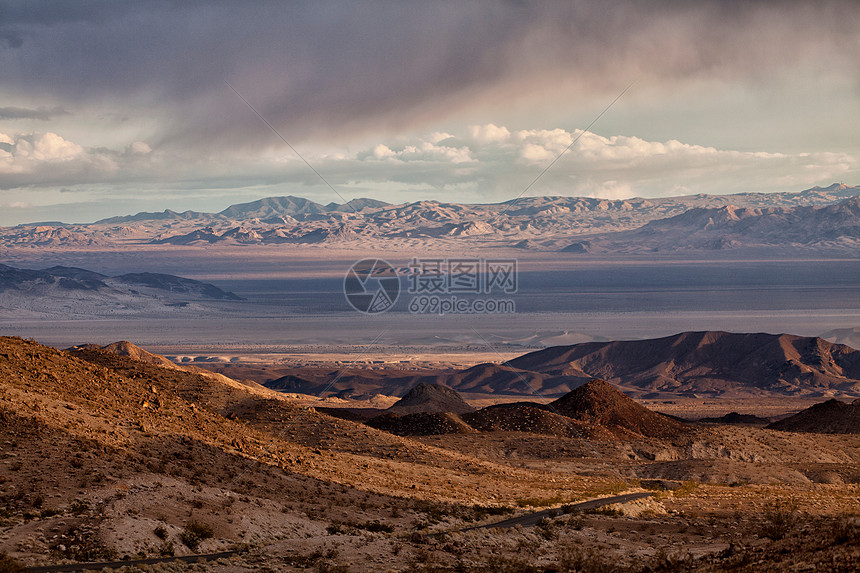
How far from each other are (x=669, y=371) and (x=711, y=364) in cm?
916

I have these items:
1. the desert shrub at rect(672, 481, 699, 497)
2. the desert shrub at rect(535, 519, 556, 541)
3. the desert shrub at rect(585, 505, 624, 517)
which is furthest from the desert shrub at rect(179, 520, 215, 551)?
the desert shrub at rect(672, 481, 699, 497)

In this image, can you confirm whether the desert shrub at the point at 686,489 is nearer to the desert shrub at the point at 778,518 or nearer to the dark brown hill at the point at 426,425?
the desert shrub at the point at 778,518

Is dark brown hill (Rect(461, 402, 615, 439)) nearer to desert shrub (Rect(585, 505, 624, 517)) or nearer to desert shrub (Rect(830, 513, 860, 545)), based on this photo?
desert shrub (Rect(585, 505, 624, 517))

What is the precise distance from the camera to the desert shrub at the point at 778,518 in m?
24.9

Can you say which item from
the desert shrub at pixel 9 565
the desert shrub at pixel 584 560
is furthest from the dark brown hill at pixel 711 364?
the desert shrub at pixel 9 565

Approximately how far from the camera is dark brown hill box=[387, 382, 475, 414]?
8519cm

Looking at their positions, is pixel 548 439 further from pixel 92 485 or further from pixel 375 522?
pixel 92 485

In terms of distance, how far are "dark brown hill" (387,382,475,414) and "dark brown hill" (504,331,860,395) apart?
5375 centimetres

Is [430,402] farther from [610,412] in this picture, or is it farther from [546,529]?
[546,529]

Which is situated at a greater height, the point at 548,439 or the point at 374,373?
the point at 548,439

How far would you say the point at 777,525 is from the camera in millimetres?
26703

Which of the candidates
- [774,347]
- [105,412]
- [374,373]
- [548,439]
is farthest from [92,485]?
[774,347]

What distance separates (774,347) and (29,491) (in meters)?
160

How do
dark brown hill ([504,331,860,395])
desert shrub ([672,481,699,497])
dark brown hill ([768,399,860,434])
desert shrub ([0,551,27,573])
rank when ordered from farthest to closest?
dark brown hill ([504,331,860,395]) < dark brown hill ([768,399,860,434]) < desert shrub ([672,481,699,497]) < desert shrub ([0,551,27,573])
